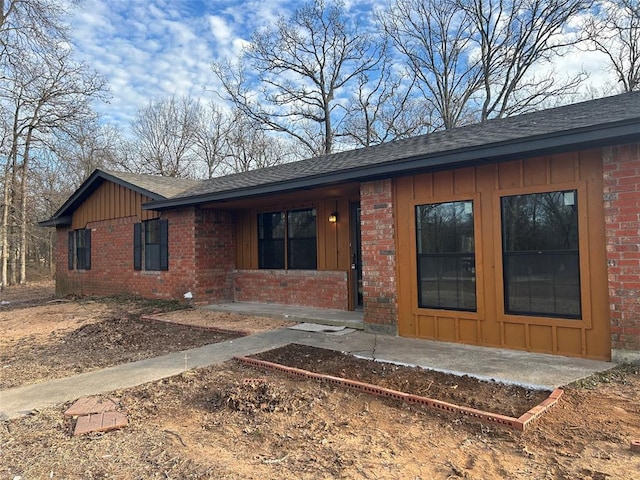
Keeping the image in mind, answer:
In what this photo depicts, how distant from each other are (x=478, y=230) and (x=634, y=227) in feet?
5.49

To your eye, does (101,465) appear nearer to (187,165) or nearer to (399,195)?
(399,195)

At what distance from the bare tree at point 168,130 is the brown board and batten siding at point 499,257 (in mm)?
24656

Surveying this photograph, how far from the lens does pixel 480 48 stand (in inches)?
819

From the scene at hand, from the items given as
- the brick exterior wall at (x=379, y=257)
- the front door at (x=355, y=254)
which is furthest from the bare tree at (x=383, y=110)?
the brick exterior wall at (x=379, y=257)

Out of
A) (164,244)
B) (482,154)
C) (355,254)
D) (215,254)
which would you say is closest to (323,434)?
(482,154)

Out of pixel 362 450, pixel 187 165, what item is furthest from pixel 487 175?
pixel 187 165

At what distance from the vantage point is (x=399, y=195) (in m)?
6.44

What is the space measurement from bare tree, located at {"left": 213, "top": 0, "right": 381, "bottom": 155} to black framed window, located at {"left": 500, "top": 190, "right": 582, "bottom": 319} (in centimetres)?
1943

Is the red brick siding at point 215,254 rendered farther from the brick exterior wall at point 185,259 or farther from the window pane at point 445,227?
the window pane at point 445,227

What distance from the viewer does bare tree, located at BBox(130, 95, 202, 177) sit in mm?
28016

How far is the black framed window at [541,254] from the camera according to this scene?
495 centimetres

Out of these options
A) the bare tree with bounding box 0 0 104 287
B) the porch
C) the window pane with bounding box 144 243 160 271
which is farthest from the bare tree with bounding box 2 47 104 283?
the porch

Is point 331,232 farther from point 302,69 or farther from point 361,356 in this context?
point 302,69

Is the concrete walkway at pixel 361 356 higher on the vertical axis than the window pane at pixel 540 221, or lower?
lower
